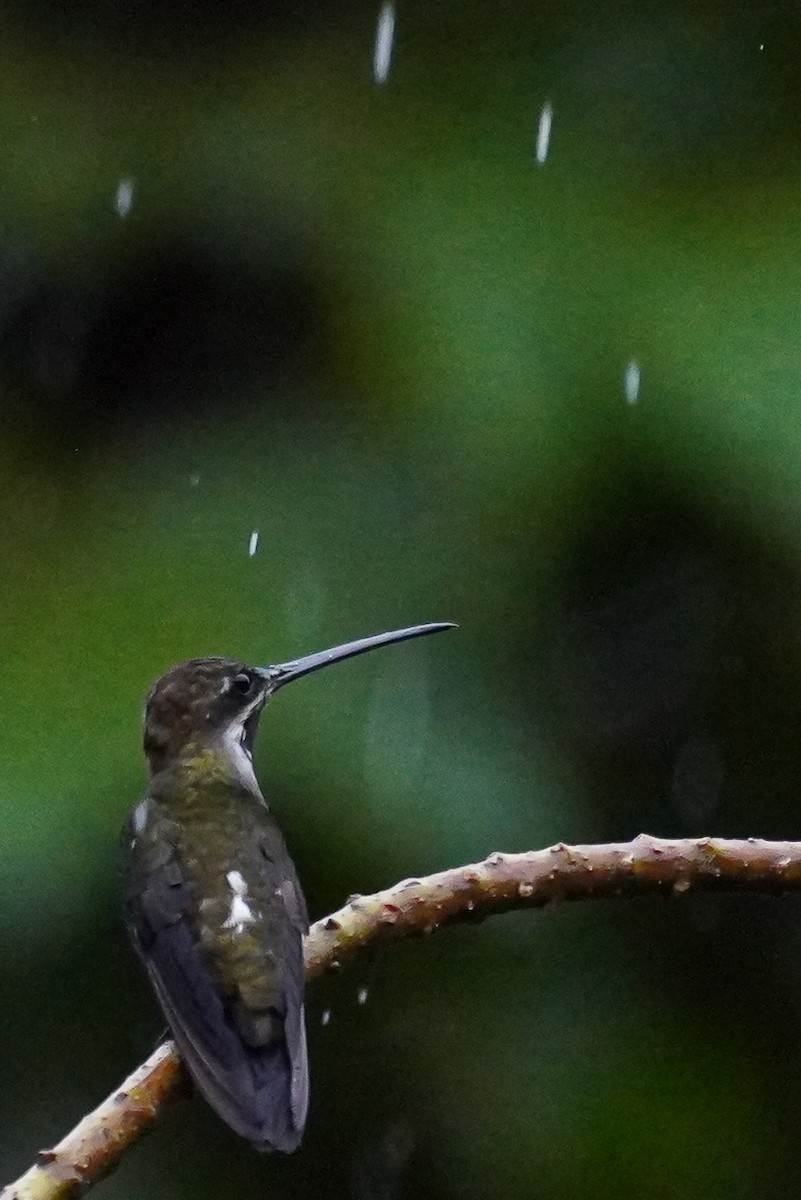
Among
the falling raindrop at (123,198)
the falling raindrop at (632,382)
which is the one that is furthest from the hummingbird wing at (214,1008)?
the falling raindrop at (123,198)

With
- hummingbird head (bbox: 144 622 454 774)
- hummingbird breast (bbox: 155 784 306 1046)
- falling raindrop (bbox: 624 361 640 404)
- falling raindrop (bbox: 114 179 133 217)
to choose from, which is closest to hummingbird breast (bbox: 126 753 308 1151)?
hummingbird breast (bbox: 155 784 306 1046)

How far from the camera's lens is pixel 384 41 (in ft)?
12.2

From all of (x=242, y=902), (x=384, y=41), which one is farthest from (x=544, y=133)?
Answer: (x=242, y=902)

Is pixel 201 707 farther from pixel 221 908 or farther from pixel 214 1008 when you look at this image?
pixel 214 1008

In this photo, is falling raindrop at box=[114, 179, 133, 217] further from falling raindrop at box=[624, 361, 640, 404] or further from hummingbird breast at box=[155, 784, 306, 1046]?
hummingbird breast at box=[155, 784, 306, 1046]

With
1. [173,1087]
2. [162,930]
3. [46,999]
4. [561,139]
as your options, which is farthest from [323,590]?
[173,1087]

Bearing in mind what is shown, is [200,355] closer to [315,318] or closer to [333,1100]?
[315,318]

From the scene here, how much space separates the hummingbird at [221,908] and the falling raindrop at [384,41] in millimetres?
1850

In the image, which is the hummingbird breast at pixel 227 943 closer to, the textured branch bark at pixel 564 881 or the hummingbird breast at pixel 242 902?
the hummingbird breast at pixel 242 902

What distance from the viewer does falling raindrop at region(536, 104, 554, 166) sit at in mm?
3453

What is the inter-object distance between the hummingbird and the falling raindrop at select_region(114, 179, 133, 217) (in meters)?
1.67

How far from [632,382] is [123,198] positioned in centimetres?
108

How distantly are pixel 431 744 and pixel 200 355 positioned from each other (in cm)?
104

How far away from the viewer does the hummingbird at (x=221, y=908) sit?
5.17 ft
